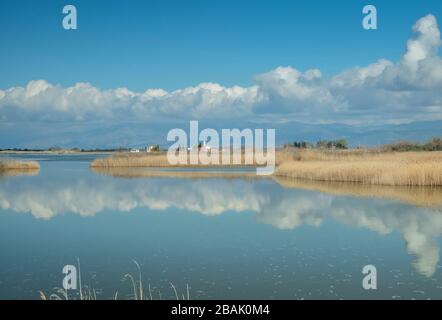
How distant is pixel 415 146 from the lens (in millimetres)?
37562

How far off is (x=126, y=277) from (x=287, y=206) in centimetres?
816

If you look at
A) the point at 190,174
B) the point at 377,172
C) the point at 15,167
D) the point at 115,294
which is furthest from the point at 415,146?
the point at 115,294

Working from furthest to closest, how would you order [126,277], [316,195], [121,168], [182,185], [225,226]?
[121,168], [182,185], [316,195], [225,226], [126,277]

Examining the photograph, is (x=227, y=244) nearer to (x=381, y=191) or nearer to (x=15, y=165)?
(x=381, y=191)

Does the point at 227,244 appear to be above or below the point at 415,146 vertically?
below

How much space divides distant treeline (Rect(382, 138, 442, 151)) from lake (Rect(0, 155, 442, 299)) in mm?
19930

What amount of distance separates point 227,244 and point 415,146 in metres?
30.9

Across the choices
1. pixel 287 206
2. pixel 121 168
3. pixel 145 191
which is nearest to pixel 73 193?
pixel 145 191

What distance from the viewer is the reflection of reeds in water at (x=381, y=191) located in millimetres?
15562

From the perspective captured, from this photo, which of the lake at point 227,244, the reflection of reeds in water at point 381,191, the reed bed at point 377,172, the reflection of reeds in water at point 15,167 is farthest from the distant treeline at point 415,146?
the reflection of reeds in water at point 15,167

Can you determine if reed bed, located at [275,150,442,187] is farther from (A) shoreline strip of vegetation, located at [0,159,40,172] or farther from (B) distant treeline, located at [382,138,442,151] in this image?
(A) shoreline strip of vegetation, located at [0,159,40,172]

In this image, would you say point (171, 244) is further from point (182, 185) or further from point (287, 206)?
A: point (182, 185)

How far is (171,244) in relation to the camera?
9.96m

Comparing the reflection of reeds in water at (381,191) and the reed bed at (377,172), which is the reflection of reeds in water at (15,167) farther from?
the reflection of reeds in water at (381,191)
